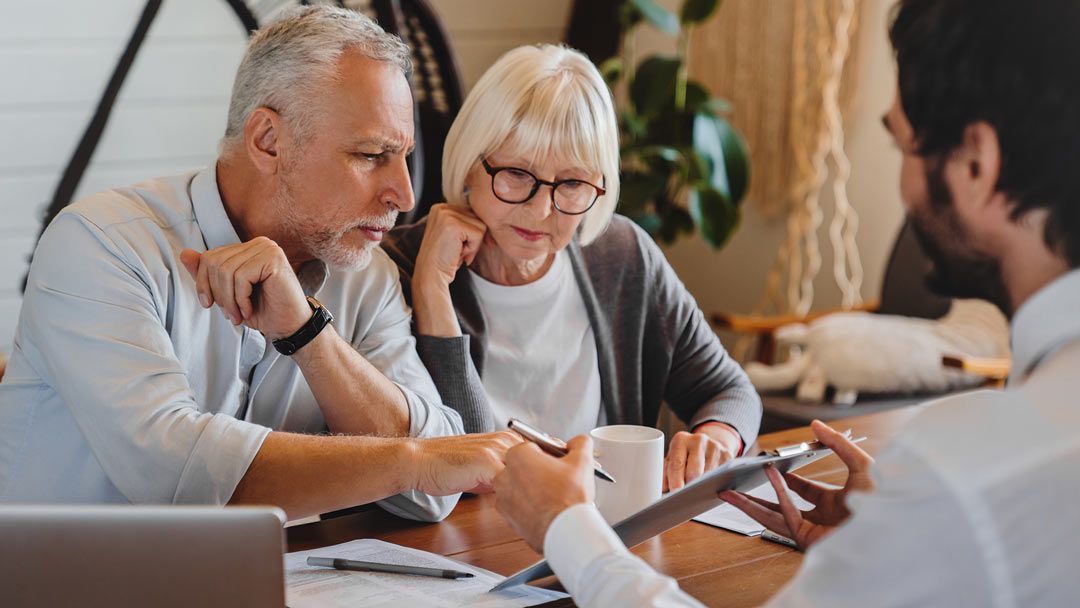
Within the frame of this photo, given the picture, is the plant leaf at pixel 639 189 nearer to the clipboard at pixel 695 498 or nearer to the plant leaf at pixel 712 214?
the plant leaf at pixel 712 214

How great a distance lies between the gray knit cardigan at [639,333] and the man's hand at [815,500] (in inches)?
21.0

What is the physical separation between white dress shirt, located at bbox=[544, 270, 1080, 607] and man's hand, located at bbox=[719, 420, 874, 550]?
1.54ft

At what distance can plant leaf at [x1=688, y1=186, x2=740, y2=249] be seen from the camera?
3.78 metres

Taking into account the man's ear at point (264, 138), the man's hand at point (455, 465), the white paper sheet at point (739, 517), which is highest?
the man's ear at point (264, 138)

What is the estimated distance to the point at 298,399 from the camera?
1.64 meters

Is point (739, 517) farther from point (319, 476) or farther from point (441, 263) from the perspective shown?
point (441, 263)

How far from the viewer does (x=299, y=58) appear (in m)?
1.61

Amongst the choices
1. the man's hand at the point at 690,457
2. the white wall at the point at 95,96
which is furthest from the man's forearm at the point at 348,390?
the white wall at the point at 95,96

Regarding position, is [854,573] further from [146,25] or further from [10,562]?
[146,25]

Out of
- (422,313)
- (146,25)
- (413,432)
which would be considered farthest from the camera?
(146,25)

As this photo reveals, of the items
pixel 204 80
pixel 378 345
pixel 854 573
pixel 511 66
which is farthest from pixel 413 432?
pixel 204 80

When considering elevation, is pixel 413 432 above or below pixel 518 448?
below

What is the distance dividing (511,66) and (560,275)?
384 mm

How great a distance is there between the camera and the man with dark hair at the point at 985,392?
2.45 ft
